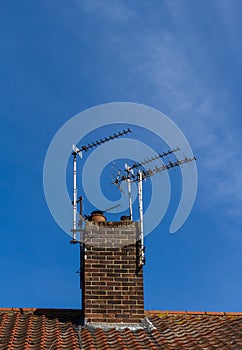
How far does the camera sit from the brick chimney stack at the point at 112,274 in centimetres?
941

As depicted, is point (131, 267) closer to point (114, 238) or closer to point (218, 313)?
point (114, 238)

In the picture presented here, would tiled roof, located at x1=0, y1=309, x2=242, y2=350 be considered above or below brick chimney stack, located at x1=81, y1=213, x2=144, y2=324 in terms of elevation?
below

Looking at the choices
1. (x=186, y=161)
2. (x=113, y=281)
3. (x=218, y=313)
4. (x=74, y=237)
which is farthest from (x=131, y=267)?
(x=186, y=161)

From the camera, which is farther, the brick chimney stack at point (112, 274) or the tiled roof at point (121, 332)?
the brick chimney stack at point (112, 274)

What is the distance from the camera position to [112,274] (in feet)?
31.8

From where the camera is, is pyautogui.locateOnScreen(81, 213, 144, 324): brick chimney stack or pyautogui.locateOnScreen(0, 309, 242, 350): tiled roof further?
pyautogui.locateOnScreen(81, 213, 144, 324): brick chimney stack

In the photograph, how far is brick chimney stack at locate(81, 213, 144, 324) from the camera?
9414 mm

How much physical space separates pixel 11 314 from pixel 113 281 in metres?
1.80

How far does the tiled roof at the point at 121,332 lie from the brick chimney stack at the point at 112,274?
26 cm

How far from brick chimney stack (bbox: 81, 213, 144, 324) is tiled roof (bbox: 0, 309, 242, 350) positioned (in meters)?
0.26

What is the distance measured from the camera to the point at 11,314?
32.4ft

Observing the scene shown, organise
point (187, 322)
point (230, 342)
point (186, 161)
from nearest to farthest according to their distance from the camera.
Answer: point (230, 342), point (187, 322), point (186, 161)

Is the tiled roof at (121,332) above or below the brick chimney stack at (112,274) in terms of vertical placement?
below

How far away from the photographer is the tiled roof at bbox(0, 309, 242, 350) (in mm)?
8086
